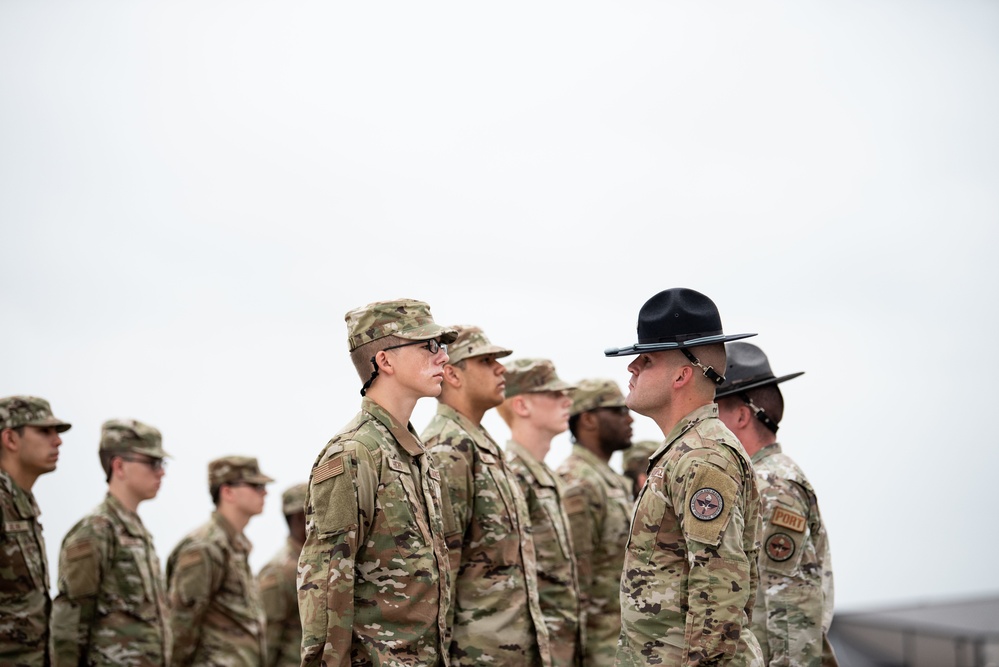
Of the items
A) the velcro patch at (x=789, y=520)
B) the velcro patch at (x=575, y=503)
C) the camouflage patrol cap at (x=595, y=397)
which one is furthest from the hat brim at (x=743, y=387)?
the camouflage patrol cap at (x=595, y=397)

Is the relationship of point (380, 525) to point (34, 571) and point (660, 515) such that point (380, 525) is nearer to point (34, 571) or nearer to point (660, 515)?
point (660, 515)

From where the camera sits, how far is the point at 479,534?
460 centimetres

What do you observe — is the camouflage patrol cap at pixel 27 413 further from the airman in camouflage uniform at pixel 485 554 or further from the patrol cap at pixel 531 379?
the patrol cap at pixel 531 379

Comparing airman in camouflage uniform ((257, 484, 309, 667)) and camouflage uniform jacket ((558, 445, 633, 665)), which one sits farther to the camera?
airman in camouflage uniform ((257, 484, 309, 667))

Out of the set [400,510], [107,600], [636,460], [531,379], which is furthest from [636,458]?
[400,510]

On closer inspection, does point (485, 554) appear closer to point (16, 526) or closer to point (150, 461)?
point (16, 526)

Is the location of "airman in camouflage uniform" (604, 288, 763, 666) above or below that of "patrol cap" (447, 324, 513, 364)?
below

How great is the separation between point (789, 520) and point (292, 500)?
5.46 m

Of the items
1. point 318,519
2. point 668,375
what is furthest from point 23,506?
point 668,375

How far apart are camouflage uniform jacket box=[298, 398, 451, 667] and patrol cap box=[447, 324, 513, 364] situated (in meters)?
1.43

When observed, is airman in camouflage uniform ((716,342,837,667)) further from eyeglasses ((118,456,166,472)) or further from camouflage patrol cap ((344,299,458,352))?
eyeglasses ((118,456,166,472))

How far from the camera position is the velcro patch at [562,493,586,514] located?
6574mm

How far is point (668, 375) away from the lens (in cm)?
368

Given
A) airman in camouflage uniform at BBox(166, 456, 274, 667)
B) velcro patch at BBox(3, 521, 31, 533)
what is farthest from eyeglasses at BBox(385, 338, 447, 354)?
airman in camouflage uniform at BBox(166, 456, 274, 667)
